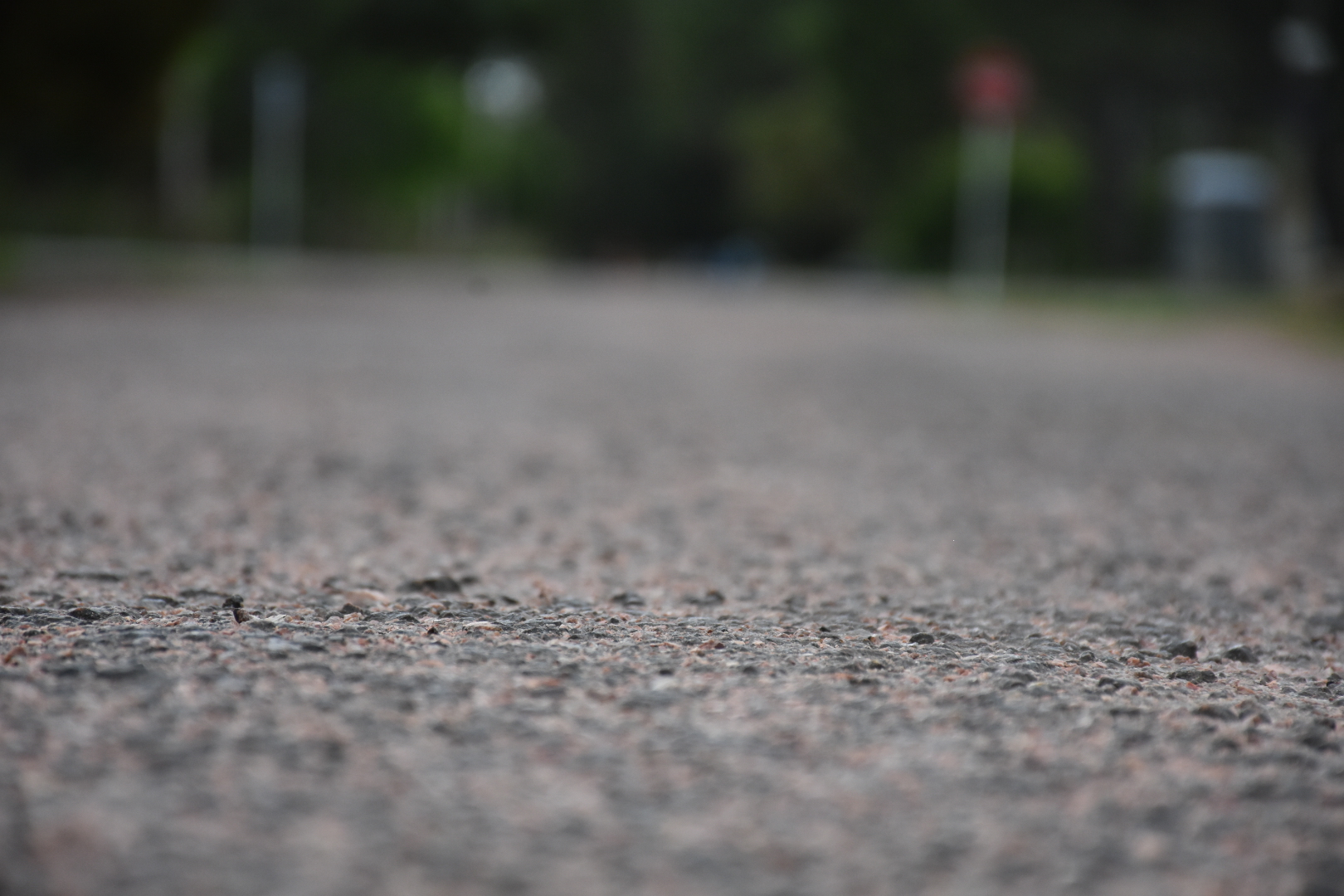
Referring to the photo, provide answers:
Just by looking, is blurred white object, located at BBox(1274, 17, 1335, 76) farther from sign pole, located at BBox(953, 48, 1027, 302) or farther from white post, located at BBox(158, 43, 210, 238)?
white post, located at BBox(158, 43, 210, 238)

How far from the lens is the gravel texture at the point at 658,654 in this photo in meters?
1.54

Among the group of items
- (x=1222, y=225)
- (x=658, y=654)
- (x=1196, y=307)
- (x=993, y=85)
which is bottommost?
(x=658, y=654)

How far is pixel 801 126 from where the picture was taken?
161ft

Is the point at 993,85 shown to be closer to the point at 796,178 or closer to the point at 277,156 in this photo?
the point at 277,156

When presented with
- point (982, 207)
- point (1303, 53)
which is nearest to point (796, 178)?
point (982, 207)

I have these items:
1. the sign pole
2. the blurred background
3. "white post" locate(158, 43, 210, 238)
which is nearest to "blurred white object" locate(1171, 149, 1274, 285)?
the blurred background

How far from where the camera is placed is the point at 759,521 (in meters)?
3.88

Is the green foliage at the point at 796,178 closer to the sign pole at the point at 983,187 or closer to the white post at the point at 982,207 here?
the sign pole at the point at 983,187

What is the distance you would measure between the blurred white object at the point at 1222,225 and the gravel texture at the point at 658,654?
21.9 m

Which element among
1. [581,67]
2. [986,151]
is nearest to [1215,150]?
[986,151]

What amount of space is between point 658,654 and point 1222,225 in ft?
88.0

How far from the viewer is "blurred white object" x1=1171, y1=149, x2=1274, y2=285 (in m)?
26.5

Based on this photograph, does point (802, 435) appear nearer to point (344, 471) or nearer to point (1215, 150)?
point (344, 471)

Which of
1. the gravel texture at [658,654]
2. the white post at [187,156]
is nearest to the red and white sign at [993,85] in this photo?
the white post at [187,156]
